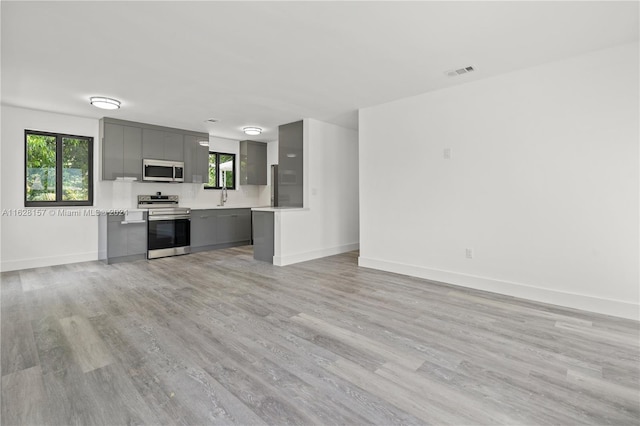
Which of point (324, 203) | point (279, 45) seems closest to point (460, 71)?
point (279, 45)

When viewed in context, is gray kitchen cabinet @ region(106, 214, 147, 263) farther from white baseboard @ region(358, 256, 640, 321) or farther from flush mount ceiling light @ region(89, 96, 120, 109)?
white baseboard @ region(358, 256, 640, 321)

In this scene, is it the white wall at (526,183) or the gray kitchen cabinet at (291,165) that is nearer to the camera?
the white wall at (526,183)

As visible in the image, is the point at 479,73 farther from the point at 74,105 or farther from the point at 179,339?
the point at 74,105

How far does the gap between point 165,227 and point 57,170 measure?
1.89 metres

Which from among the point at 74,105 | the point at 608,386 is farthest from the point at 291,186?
the point at 608,386

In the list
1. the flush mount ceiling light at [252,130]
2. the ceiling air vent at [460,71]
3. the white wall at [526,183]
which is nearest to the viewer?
the white wall at [526,183]

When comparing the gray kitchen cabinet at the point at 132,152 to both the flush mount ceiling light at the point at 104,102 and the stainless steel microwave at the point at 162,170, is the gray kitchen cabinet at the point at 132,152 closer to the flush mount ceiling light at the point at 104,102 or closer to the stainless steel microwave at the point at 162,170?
the stainless steel microwave at the point at 162,170

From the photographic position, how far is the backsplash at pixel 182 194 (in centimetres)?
566

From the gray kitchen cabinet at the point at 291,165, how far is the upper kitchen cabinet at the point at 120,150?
2563 millimetres

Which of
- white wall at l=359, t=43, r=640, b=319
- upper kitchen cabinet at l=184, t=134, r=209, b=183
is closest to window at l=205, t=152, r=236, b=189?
upper kitchen cabinet at l=184, t=134, r=209, b=183

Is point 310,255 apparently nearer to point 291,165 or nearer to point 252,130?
point 291,165

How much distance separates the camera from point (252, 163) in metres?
7.53

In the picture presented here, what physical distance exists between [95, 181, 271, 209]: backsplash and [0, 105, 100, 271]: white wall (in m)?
0.49

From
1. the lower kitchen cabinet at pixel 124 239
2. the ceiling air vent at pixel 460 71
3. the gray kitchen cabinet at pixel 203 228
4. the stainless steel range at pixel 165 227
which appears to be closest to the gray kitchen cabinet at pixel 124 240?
the lower kitchen cabinet at pixel 124 239
